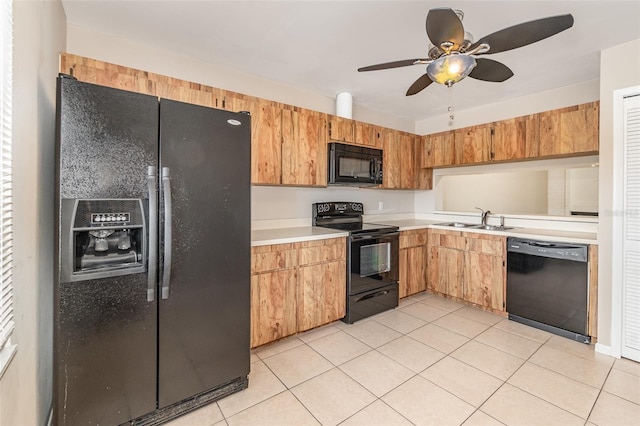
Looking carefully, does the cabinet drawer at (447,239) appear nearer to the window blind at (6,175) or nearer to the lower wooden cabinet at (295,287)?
the lower wooden cabinet at (295,287)

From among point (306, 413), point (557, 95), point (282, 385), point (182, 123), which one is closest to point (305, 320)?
point (282, 385)

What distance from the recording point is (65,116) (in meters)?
1.40

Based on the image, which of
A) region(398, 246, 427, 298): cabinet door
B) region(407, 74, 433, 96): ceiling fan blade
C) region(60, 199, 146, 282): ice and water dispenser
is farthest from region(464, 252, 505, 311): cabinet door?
region(60, 199, 146, 282): ice and water dispenser

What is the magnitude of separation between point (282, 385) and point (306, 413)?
0.32 m

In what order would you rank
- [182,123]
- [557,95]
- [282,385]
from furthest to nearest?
[557,95]
[282,385]
[182,123]

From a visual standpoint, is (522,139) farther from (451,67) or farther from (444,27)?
(444,27)

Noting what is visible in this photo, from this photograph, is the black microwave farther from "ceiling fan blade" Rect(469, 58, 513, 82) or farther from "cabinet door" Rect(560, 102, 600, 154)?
"cabinet door" Rect(560, 102, 600, 154)

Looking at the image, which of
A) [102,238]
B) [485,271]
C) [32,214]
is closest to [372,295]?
[485,271]

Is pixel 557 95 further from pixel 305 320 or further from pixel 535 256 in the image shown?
pixel 305 320

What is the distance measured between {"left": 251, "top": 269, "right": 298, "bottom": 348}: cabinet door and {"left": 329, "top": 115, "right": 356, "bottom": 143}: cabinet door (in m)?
1.59

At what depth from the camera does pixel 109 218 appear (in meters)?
1.51

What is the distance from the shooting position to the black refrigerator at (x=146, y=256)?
4.68 ft

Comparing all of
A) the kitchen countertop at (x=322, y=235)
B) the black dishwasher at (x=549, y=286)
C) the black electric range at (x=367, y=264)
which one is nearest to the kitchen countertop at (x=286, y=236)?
the kitchen countertop at (x=322, y=235)

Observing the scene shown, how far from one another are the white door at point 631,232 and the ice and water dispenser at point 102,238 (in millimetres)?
3560
